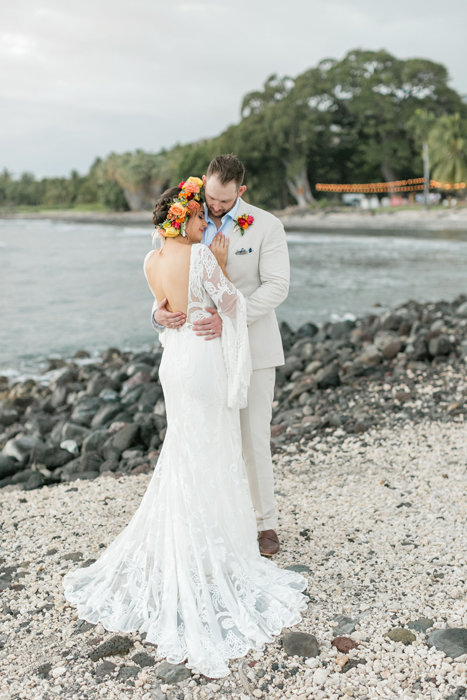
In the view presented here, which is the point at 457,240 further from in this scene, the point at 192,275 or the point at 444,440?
the point at 192,275

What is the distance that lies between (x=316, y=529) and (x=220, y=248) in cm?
219

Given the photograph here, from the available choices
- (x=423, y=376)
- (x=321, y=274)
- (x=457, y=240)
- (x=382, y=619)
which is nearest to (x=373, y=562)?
(x=382, y=619)

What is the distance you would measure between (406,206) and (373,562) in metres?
65.1

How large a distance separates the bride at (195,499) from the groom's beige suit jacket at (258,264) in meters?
0.18

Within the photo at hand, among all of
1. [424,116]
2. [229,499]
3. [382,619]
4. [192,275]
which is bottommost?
[382,619]

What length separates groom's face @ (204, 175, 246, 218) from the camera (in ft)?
12.0

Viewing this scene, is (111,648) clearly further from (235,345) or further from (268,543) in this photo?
(235,345)

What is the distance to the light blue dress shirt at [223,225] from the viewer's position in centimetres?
384

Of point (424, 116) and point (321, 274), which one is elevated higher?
point (424, 116)

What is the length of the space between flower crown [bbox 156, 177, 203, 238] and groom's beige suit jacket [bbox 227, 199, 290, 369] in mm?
376

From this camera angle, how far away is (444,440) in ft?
20.9

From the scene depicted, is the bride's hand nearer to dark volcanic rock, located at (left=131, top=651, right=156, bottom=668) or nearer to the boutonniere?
the boutonniere

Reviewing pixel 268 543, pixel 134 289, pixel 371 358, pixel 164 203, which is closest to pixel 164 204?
pixel 164 203

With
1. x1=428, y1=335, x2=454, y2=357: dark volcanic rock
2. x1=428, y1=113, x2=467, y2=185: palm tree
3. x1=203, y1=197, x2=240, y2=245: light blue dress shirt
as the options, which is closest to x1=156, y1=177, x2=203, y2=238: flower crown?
x1=203, y1=197, x2=240, y2=245: light blue dress shirt
